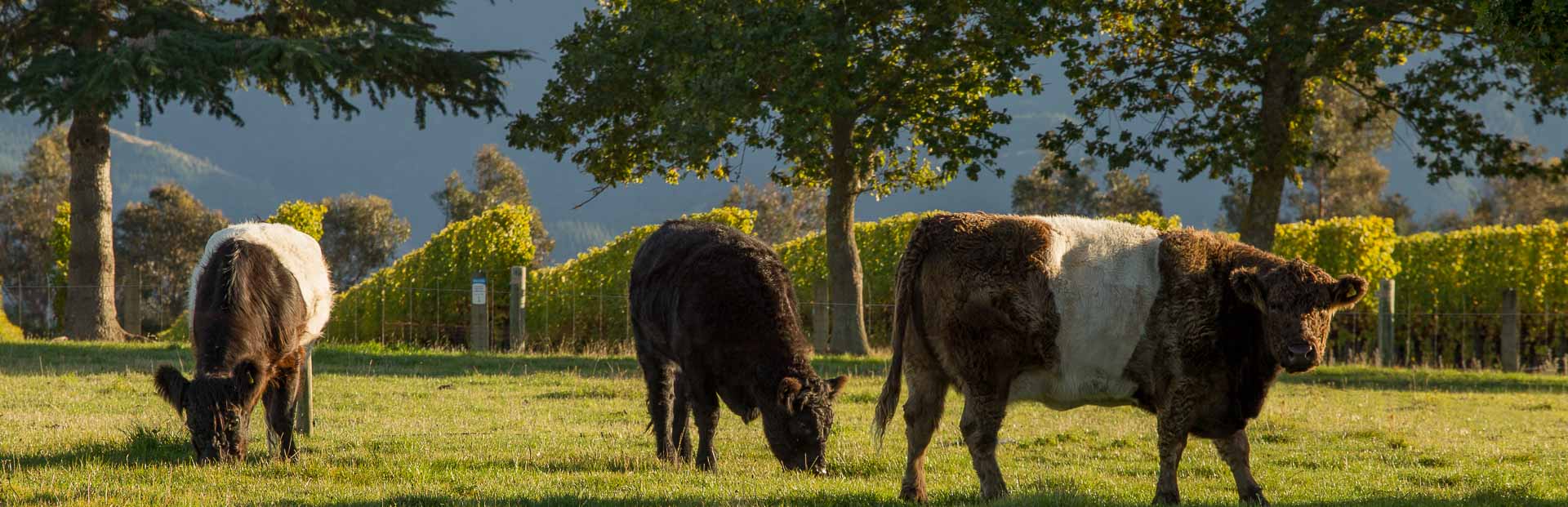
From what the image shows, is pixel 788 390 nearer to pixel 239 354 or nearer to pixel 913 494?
pixel 913 494

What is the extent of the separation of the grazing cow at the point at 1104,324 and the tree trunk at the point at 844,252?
589 inches

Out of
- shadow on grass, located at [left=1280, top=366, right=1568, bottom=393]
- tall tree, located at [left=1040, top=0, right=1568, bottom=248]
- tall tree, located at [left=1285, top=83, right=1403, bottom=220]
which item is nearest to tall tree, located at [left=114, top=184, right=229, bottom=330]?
tall tree, located at [left=1040, top=0, right=1568, bottom=248]

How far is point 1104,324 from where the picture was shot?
741cm

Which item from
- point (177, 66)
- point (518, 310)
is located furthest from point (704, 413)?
point (177, 66)

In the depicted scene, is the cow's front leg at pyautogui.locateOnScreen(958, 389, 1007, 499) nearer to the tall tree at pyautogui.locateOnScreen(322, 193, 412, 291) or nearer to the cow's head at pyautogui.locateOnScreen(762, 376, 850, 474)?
the cow's head at pyautogui.locateOnScreen(762, 376, 850, 474)

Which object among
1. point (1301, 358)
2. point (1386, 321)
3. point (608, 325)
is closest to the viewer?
point (1301, 358)

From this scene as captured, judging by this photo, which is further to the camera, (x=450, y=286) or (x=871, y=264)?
(x=871, y=264)

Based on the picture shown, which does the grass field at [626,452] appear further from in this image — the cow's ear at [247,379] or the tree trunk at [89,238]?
the tree trunk at [89,238]

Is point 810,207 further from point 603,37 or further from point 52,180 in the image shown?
point 603,37

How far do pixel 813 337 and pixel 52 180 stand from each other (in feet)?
202

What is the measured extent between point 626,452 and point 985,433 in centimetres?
367

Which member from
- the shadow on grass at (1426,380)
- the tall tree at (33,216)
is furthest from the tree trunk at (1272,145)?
→ the tall tree at (33,216)

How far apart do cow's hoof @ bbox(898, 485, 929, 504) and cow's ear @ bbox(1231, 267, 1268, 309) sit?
209 cm

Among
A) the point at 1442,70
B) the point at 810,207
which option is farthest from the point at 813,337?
the point at 810,207
